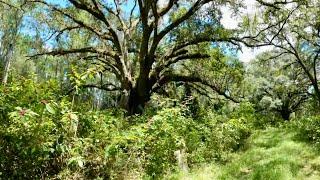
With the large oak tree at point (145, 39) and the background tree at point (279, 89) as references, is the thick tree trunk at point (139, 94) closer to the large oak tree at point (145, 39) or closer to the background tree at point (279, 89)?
the large oak tree at point (145, 39)

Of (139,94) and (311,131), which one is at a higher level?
(139,94)

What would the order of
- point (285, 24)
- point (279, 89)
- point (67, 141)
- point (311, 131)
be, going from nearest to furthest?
point (67, 141), point (311, 131), point (285, 24), point (279, 89)

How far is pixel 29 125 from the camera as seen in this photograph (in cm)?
516

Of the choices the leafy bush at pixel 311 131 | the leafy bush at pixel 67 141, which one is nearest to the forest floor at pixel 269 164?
the leafy bush at pixel 311 131

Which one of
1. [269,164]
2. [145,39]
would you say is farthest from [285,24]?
[269,164]

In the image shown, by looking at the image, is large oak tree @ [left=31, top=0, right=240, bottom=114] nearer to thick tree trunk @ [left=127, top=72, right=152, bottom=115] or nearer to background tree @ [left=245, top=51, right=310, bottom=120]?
thick tree trunk @ [left=127, top=72, right=152, bottom=115]

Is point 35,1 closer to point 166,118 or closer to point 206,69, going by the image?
point 206,69

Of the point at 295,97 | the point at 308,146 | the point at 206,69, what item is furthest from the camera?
the point at 295,97

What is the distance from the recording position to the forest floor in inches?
307

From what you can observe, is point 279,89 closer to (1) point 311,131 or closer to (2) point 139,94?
(2) point 139,94

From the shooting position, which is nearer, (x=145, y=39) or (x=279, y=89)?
(x=145, y=39)

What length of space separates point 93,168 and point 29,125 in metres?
1.35

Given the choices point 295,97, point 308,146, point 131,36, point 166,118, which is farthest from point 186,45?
point 295,97

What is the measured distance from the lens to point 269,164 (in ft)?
27.6
